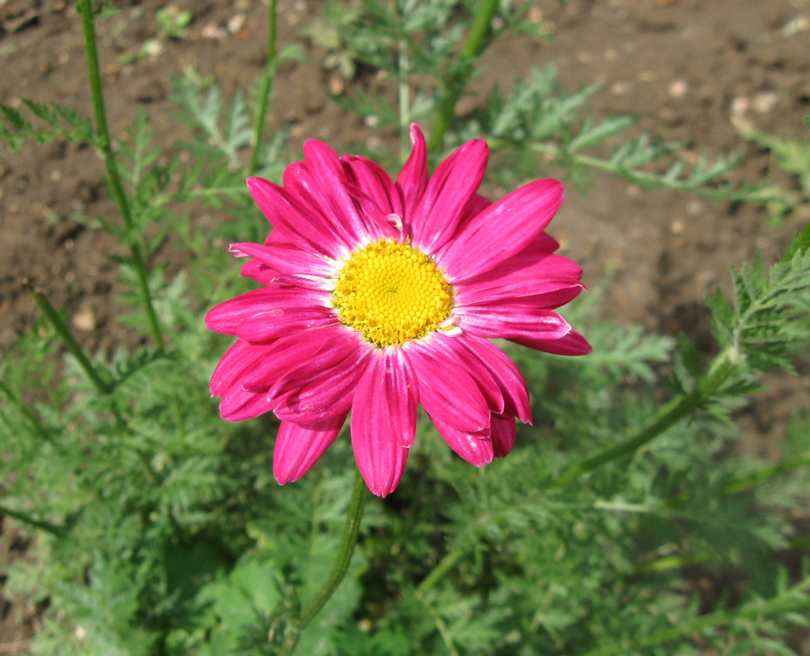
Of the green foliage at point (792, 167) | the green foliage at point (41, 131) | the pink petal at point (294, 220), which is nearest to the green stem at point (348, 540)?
the pink petal at point (294, 220)

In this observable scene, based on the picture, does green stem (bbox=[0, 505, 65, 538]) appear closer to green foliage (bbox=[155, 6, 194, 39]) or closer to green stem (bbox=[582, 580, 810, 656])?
green stem (bbox=[582, 580, 810, 656])

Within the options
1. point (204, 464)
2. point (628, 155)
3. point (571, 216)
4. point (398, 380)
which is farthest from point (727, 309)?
point (571, 216)

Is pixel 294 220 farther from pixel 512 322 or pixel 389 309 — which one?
pixel 512 322

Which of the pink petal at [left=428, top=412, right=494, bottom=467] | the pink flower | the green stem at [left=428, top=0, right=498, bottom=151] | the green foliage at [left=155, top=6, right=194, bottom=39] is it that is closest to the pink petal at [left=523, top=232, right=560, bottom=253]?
the pink flower

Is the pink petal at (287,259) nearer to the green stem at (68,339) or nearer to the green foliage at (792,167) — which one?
the green stem at (68,339)

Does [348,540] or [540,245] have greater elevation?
[540,245]

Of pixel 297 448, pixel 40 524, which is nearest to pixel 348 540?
pixel 297 448

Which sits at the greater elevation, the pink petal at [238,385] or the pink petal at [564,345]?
the pink petal at [238,385]
